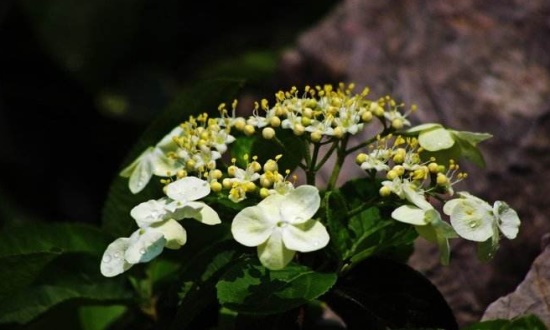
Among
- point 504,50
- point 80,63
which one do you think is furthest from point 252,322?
point 80,63

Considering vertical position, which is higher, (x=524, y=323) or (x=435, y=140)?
(x=435, y=140)

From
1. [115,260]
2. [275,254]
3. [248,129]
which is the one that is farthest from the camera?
[248,129]

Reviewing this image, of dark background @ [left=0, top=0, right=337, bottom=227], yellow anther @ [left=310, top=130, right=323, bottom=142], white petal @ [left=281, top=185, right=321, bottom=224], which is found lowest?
dark background @ [left=0, top=0, right=337, bottom=227]

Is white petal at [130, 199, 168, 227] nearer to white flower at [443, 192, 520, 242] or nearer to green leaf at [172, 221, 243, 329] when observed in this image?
green leaf at [172, 221, 243, 329]

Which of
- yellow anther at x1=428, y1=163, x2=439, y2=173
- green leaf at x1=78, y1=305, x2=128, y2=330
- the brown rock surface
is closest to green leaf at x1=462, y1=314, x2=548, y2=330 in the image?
yellow anther at x1=428, y1=163, x2=439, y2=173

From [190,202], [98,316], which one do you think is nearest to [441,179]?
[190,202]

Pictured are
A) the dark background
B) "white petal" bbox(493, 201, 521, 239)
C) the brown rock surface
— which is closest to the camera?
"white petal" bbox(493, 201, 521, 239)

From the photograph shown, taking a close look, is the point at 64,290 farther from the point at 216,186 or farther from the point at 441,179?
the point at 441,179

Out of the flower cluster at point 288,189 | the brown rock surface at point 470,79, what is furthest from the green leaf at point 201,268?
the brown rock surface at point 470,79
